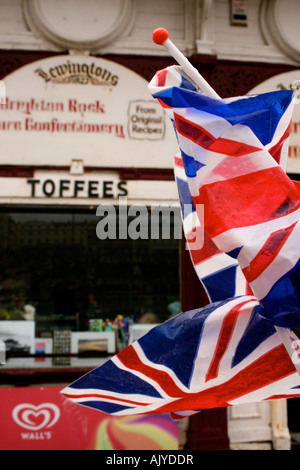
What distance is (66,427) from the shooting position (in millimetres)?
5703

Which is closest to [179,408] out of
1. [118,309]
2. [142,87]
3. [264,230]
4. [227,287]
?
[227,287]

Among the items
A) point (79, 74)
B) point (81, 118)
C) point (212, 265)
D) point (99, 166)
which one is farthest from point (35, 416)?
point (79, 74)

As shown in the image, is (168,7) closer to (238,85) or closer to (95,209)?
(238,85)

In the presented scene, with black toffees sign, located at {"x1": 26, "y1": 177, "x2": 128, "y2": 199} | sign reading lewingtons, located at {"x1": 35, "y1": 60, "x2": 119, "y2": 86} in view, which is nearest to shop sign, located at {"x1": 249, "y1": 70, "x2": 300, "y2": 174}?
sign reading lewingtons, located at {"x1": 35, "y1": 60, "x2": 119, "y2": 86}

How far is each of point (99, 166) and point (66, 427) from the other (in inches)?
124

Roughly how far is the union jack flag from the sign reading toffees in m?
3.39

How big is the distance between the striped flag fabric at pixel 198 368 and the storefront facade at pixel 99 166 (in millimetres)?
3560

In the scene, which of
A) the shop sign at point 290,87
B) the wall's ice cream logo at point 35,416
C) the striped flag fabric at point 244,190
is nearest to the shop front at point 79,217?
the wall's ice cream logo at point 35,416

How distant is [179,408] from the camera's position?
96.5 inches

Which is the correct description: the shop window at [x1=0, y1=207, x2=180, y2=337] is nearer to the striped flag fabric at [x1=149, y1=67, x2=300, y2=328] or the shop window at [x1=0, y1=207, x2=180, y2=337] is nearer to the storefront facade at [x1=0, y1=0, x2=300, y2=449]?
the storefront facade at [x1=0, y1=0, x2=300, y2=449]

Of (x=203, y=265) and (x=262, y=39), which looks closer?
(x=203, y=265)

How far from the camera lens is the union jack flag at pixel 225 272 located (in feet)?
6.38

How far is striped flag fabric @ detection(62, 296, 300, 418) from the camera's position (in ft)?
7.63
